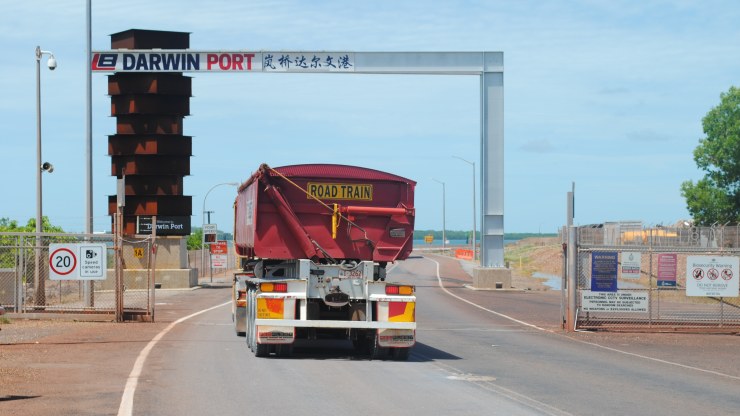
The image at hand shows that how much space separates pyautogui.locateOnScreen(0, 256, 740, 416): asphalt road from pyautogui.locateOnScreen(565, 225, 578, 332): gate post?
639 millimetres

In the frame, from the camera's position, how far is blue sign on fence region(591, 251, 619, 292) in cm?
2517

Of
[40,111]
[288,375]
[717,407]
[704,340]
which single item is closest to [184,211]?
[40,111]

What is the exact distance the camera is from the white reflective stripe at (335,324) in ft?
56.0

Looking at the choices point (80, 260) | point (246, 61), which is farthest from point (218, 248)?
point (80, 260)

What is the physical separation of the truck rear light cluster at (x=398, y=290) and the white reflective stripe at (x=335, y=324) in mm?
574

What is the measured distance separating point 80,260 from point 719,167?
221 ft

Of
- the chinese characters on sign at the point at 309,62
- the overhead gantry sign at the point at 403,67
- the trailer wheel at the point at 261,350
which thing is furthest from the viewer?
the overhead gantry sign at the point at 403,67

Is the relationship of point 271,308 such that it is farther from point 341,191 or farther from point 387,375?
point 387,375

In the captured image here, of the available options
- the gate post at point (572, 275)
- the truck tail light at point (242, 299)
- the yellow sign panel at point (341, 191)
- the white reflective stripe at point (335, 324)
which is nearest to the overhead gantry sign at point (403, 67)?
the gate post at point (572, 275)

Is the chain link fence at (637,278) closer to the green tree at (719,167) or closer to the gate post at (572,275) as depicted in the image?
the gate post at (572,275)

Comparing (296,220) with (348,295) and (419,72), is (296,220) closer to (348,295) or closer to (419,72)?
(348,295)

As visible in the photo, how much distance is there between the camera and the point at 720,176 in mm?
81312

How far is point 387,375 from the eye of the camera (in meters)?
15.2

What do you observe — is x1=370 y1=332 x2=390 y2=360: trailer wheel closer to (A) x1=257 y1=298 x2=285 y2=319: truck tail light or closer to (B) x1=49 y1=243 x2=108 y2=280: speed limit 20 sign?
(A) x1=257 y1=298 x2=285 y2=319: truck tail light
